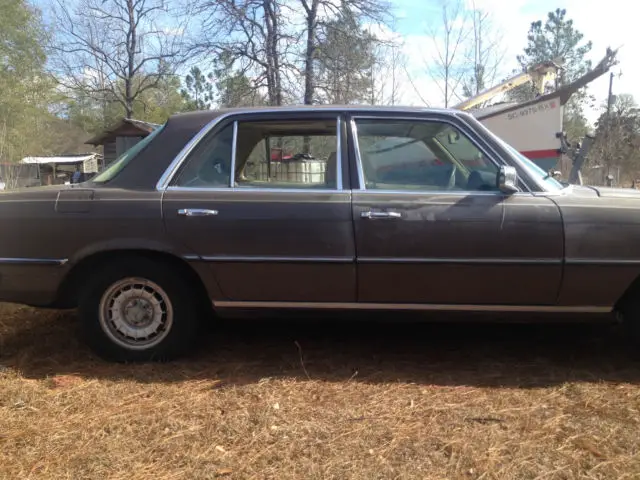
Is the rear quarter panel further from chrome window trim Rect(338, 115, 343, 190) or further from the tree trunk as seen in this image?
the tree trunk

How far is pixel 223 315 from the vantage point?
3.35 metres

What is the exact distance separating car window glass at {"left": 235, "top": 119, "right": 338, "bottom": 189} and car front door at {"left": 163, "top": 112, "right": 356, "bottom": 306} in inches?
1.7

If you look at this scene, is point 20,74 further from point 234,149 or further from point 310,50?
point 234,149

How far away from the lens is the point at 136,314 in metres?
3.37

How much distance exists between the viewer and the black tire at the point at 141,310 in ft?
10.8

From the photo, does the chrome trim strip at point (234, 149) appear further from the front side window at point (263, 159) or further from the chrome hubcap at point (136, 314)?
the chrome hubcap at point (136, 314)

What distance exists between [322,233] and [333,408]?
1.04 metres

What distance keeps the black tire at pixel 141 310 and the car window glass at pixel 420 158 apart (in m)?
1.42

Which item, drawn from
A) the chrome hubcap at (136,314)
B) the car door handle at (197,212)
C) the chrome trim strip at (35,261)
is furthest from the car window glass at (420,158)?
the chrome trim strip at (35,261)

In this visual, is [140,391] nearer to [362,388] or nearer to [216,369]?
[216,369]

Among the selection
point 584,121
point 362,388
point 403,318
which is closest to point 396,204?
point 403,318

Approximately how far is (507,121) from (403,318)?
Answer: 29.8 feet

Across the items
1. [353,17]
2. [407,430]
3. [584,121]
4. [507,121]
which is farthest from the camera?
[584,121]

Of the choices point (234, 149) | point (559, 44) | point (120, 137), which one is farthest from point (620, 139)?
point (234, 149)
